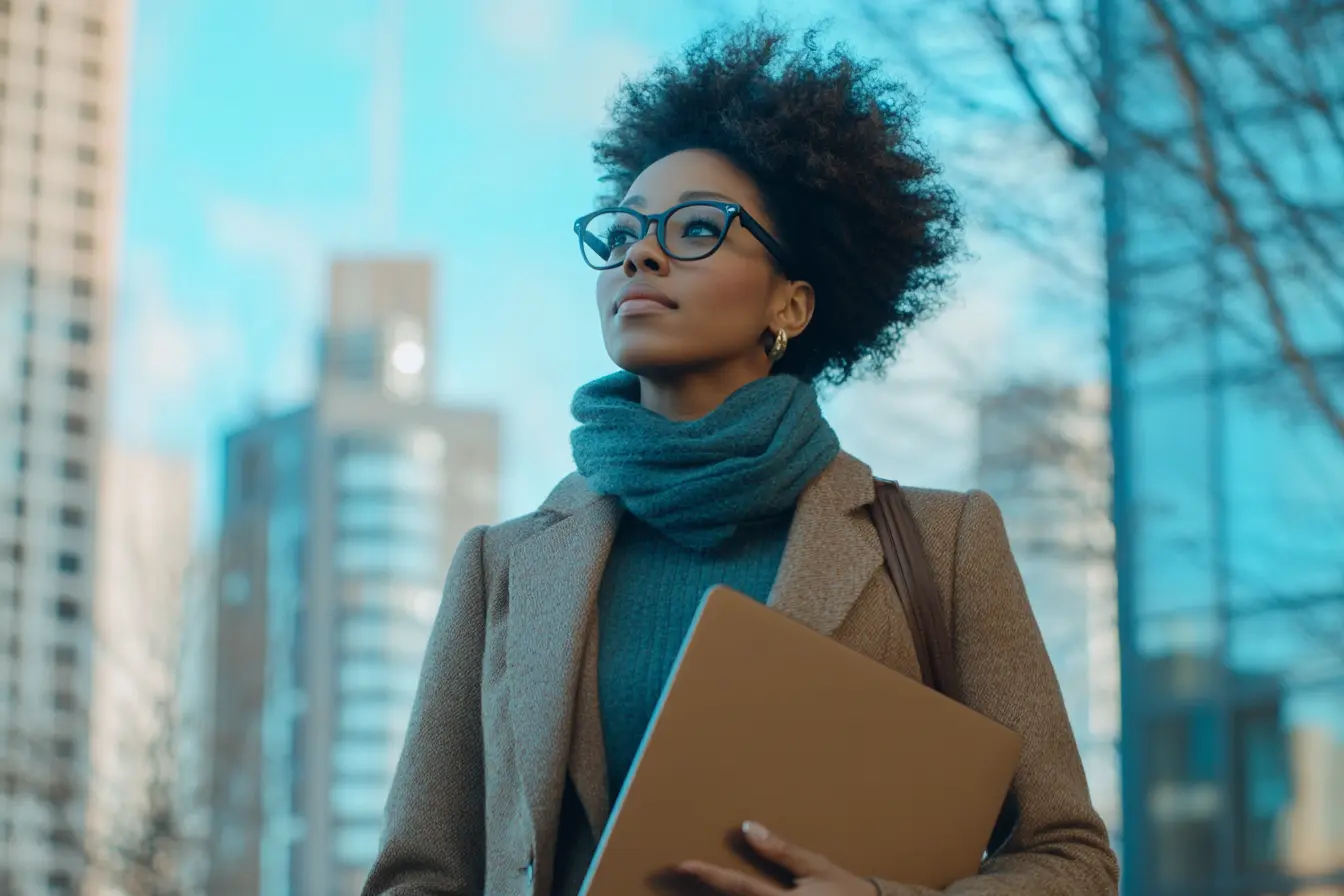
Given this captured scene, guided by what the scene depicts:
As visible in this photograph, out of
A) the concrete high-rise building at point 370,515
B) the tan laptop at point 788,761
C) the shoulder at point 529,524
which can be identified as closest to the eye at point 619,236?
the shoulder at point 529,524

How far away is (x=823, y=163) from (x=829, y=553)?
1.96ft

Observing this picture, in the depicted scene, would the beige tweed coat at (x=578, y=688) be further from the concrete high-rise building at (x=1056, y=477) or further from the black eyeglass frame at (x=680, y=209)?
the concrete high-rise building at (x=1056, y=477)

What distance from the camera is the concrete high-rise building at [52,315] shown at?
9231 centimetres

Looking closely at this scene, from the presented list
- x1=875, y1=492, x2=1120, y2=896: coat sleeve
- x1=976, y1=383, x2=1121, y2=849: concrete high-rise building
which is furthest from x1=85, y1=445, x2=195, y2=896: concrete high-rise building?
x1=875, y1=492, x2=1120, y2=896: coat sleeve

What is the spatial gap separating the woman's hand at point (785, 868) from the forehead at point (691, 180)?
3.21 ft

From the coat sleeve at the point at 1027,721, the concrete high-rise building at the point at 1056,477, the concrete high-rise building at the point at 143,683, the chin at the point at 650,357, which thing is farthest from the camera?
the concrete high-rise building at the point at 143,683

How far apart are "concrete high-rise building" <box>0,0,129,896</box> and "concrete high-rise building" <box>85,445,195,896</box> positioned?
2453 inches

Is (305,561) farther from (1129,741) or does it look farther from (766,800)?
(766,800)

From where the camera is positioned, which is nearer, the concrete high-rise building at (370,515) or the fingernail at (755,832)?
the fingernail at (755,832)

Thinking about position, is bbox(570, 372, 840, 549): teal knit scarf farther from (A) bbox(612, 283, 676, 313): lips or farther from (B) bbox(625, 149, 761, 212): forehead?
(B) bbox(625, 149, 761, 212): forehead

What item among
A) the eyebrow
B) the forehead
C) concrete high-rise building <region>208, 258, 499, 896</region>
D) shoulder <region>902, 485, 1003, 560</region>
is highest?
the forehead

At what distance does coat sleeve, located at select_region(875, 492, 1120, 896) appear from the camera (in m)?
2.56

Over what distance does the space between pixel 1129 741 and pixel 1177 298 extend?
10.0ft

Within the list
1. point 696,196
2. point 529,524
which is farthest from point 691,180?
point 529,524
